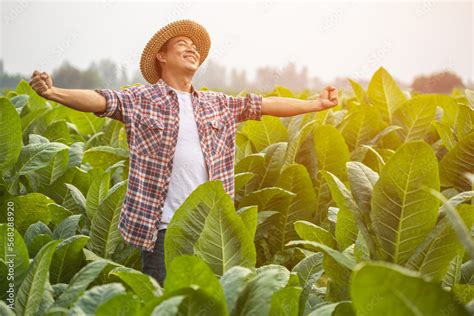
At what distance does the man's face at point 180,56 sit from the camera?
144 inches

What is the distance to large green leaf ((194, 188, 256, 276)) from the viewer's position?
2.44m

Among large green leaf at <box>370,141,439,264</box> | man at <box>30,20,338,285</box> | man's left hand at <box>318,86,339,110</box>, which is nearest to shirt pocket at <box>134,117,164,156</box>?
man at <box>30,20,338,285</box>

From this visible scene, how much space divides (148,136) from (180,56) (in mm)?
456

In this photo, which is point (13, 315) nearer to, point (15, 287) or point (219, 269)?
point (15, 287)

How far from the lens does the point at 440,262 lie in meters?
2.53

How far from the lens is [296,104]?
3.79 m

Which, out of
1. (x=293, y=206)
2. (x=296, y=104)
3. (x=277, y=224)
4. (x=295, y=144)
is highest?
(x=296, y=104)

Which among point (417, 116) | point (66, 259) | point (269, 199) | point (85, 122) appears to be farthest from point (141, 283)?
point (85, 122)

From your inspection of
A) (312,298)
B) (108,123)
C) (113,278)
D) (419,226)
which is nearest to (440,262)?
(419,226)

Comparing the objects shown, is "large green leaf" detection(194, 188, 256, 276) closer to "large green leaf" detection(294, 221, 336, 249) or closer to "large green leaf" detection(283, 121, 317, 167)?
"large green leaf" detection(294, 221, 336, 249)

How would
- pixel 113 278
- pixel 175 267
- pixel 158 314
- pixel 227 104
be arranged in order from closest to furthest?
pixel 158 314, pixel 175 267, pixel 113 278, pixel 227 104

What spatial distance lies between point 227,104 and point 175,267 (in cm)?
183

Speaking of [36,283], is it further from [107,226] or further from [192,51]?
[192,51]

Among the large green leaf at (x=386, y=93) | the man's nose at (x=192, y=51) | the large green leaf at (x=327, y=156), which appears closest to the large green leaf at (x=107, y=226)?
the man's nose at (x=192, y=51)
